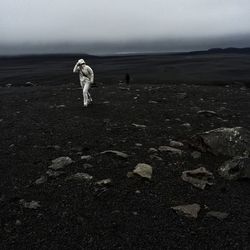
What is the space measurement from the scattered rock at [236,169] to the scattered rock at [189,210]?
1.92m

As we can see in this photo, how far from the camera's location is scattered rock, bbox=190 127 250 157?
39.8 ft

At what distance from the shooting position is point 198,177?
34.7 ft

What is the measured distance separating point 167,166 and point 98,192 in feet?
7.46

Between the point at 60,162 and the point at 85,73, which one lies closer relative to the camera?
the point at 60,162

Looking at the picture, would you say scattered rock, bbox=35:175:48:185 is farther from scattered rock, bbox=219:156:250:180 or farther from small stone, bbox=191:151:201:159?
scattered rock, bbox=219:156:250:180

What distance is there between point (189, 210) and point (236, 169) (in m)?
2.45

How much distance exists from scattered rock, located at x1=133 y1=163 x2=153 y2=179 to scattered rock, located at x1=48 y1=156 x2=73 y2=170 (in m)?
1.84

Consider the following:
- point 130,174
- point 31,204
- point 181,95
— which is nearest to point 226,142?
point 130,174

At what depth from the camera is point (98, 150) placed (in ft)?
42.0

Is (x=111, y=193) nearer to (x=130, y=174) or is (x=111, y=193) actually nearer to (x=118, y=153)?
(x=130, y=174)

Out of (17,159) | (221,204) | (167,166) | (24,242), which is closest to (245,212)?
(221,204)

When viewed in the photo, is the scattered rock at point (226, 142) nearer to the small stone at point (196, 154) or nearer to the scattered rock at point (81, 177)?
the small stone at point (196, 154)

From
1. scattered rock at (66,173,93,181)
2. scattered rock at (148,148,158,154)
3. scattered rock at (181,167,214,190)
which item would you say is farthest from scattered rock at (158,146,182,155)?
scattered rock at (66,173,93,181)

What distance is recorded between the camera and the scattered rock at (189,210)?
8723 millimetres
